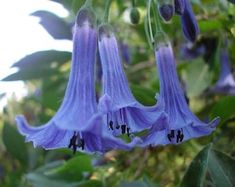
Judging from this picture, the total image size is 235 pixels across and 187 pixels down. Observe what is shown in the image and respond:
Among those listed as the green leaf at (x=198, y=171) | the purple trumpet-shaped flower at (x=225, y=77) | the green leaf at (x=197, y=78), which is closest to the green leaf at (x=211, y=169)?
the green leaf at (x=198, y=171)

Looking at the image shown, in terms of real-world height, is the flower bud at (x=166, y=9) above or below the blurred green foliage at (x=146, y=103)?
above

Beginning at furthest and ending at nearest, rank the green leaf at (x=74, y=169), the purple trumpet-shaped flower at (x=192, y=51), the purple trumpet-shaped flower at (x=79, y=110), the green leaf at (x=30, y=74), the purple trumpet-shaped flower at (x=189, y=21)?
the purple trumpet-shaped flower at (x=192, y=51), the green leaf at (x=30, y=74), the green leaf at (x=74, y=169), the purple trumpet-shaped flower at (x=189, y=21), the purple trumpet-shaped flower at (x=79, y=110)

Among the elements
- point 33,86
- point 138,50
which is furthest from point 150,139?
point 33,86

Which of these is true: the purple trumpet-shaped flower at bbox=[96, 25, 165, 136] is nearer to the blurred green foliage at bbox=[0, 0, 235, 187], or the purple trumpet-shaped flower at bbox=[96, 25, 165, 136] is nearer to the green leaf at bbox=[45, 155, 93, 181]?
the blurred green foliage at bbox=[0, 0, 235, 187]

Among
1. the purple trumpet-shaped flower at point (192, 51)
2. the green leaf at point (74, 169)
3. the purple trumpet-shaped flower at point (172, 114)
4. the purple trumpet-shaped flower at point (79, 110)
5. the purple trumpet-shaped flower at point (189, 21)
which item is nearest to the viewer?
the purple trumpet-shaped flower at point (79, 110)

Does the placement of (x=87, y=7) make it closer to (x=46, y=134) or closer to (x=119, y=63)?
(x=119, y=63)

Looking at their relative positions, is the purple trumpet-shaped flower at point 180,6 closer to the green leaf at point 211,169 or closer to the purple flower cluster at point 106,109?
the purple flower cluster at point 106,109

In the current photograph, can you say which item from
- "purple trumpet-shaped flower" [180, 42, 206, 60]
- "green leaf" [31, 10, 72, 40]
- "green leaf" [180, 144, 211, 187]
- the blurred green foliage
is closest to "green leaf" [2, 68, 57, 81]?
the blurred green foliage
